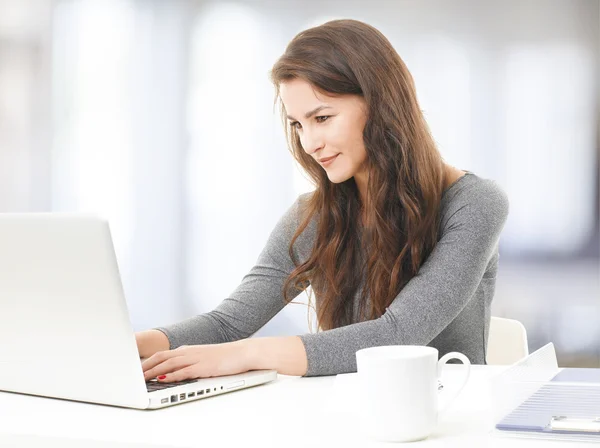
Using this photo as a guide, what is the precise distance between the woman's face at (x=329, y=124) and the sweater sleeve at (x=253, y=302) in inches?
8.5

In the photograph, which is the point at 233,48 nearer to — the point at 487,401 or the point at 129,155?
the point at 129,155

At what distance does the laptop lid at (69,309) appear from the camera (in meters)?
0.89

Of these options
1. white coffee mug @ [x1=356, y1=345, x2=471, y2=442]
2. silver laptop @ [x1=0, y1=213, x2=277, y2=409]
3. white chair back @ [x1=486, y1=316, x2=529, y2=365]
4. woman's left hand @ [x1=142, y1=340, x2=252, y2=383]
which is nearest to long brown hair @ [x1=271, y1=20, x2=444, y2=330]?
white chair back @ [x1=486, y1=316, x2=529, y2=365]

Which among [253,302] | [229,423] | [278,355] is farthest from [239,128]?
[229,423]

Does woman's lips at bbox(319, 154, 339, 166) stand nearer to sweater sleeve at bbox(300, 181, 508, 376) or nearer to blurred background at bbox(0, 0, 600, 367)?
sweater sleeve at bbox(300, 181, 508, 376)

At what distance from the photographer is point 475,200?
143 centimetres

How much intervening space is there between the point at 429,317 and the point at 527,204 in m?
2.15

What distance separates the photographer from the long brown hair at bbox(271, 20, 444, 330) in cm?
147

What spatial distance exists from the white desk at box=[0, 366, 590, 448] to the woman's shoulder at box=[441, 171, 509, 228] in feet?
1.48

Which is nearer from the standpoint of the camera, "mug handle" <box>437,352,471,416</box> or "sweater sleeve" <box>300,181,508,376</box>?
"mug handle" <box>437,352,471,416</box>

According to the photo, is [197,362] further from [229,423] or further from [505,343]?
[505,343]

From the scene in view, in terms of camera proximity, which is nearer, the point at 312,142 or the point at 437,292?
the point at 437,292

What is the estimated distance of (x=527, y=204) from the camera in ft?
10.8

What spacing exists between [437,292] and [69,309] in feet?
2.01
